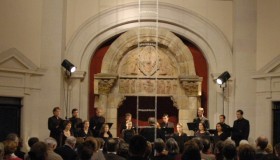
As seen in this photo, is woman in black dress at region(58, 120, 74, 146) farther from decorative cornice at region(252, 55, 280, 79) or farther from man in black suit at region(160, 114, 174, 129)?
decorative cornice at region(252, 55, 280, 79)

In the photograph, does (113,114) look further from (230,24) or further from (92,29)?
(230,24)

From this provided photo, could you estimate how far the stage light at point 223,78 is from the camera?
50.5 feet

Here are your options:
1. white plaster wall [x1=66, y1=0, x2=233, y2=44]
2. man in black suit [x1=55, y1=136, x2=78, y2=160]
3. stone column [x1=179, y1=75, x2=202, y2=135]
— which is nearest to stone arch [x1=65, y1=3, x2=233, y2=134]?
white plaster wall [x1=66, y1=0, x2=233, y2=44]

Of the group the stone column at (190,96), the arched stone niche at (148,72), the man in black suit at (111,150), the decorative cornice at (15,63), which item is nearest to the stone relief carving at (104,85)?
the arched stone niche at (148,72)

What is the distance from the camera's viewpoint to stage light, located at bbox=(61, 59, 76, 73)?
15.0m

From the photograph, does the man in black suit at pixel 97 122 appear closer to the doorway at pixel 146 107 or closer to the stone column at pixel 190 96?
the doorway at pixel 146 107

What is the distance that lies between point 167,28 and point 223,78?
7.09 feet

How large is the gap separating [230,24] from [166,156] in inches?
367

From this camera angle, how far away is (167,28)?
16156 millimetres

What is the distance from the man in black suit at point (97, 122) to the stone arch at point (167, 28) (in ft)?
3.73

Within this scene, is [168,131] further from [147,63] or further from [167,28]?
[167,28]

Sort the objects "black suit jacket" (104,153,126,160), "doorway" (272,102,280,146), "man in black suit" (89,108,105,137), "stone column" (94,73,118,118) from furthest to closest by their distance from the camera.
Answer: "stone column" (94,73,118,118) < "doorway" (272,102,280,146) < "man in black suit" (89,108,105,137) < "black suit jacket" (104,153,126,160)

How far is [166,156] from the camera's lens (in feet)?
24.6

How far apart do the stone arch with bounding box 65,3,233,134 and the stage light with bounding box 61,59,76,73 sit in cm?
59
